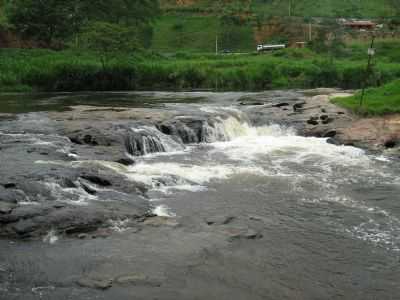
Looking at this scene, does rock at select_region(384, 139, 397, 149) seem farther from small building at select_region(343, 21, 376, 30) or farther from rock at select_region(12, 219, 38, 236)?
small building at select_region(343, 21, 376, 30)

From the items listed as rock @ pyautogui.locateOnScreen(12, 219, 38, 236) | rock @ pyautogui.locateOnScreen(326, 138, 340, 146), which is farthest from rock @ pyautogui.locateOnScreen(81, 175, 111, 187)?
rock @ pyautogui.locateOnScreen(326, 138, 340, 146)

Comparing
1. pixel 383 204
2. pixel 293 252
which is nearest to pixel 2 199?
pixel 293 252

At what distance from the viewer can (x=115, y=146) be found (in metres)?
20.1

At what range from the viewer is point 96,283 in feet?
31.8

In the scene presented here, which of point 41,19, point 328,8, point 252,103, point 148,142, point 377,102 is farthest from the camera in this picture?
point 328,8

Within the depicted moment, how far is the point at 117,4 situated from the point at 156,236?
5266 cm

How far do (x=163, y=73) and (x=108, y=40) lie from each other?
5.02 meters

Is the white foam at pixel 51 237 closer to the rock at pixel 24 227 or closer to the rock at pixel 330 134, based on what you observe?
the rock at pixel 24 227

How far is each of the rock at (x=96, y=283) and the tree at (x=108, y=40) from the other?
34.5 meters

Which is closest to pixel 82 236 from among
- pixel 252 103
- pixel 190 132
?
pixel 190 132

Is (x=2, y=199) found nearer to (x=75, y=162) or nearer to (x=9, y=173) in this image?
(x=9, y=173)

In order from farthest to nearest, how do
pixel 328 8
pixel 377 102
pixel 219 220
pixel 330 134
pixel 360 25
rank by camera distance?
pixel 328 8 → pixel 360 25 → pixel 377 102 → pixel 330 134 → pixel 219 220

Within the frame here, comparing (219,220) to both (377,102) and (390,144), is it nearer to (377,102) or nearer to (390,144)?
(390,144)

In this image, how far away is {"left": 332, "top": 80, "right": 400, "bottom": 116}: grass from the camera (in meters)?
25.7
